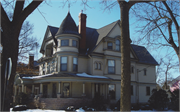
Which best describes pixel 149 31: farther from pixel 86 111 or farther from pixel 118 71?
pixel 118 71

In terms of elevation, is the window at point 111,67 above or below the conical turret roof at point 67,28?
below

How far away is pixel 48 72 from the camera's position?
2700 centimetres

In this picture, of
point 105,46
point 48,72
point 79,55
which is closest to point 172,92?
point 105,46

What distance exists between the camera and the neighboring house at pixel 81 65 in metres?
22.9

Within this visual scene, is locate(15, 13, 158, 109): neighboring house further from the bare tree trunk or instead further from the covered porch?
the bare tree trunk

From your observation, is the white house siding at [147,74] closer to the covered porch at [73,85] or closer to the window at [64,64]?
the covered porch at [73,85]

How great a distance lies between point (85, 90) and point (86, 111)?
530 centimetres

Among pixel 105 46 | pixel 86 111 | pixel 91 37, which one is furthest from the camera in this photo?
pixel 91 37

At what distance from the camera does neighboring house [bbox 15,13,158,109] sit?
22922 mm

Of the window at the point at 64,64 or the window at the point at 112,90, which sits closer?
the window at the point at 64,64

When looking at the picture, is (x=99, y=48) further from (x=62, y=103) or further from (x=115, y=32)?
(x=62, y=103)

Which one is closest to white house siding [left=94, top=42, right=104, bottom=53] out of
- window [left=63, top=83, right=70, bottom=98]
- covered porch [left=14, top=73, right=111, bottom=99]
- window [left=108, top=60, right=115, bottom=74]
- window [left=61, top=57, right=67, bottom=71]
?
window [left=108, top=60, right=115, bottom=74]

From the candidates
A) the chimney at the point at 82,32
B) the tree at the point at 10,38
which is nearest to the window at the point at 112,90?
the chimney at the point at 82,32

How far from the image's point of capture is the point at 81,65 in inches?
974
